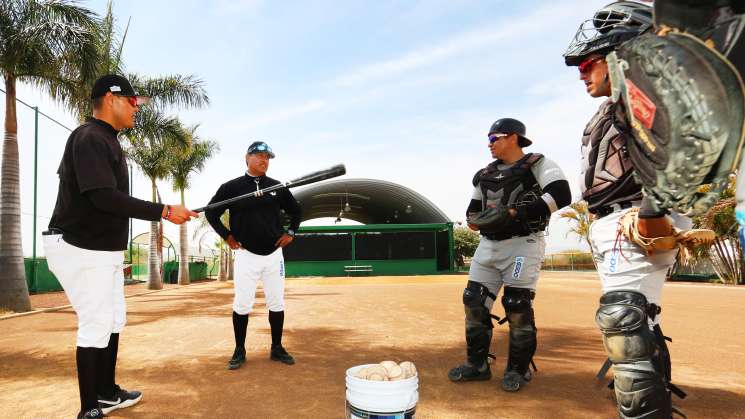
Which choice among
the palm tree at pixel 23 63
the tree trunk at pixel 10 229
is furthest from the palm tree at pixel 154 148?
the tree trunk at pixel 10 229

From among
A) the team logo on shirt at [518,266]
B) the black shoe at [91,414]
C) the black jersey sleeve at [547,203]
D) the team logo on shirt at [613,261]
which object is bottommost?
the black shoe at [91,414]

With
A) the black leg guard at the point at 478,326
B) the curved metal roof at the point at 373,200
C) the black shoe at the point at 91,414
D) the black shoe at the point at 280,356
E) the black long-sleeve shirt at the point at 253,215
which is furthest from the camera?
the curved metal roof at the point at 373,200

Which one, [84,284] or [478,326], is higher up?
[84,284]

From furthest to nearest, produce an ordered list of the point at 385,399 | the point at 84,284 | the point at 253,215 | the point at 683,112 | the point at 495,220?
the point at 253,215 < the point at 495,220 < the point at 84,284 < the point at 385,399 < the point at 683,112

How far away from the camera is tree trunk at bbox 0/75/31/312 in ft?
33.8

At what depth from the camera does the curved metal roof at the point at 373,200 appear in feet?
117

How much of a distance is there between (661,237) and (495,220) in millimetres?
1705

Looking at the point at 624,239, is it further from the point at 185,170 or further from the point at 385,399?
the point at 185,170

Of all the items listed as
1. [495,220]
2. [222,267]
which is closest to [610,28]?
[495,220]

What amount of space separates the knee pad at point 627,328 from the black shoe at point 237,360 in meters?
3.56

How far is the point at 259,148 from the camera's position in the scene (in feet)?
16.3

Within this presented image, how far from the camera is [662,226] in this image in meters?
1.97

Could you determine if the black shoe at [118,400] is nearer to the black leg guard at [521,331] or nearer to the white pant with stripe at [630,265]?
the black leg guard at [521,331]

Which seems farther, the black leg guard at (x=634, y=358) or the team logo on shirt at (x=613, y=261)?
the team logo on shirt at (x=613, y=261)
